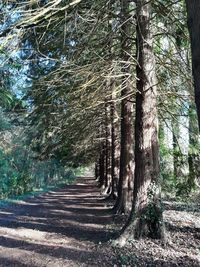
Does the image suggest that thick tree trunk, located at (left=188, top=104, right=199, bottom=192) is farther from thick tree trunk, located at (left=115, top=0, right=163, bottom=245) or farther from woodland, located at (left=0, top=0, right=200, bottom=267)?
thick tree trunk, located at (left=115, top=0, right=163, bottom=245)

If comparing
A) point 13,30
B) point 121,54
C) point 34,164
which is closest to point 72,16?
point 13,30

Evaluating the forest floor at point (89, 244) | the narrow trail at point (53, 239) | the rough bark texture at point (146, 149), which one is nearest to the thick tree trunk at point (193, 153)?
the forest floor at point (89, 244)

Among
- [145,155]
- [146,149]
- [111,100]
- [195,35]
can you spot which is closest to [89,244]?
[145,155]

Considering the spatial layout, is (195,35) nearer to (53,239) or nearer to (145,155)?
(145,155)

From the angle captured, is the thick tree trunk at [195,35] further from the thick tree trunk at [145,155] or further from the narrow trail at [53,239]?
the thick tree trunk at [145,155]

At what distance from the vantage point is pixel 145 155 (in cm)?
786

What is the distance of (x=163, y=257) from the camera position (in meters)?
6.57

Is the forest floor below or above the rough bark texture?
below

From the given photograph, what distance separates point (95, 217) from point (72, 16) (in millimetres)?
6951

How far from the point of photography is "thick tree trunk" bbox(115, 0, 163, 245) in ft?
25.2

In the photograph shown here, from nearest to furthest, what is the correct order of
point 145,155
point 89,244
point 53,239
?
point 89,244, point 145,155, point 53,239

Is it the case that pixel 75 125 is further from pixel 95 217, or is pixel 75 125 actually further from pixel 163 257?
pixel 163 257

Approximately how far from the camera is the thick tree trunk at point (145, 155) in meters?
7.69

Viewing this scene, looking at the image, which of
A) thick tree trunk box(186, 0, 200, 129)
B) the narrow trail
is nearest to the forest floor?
the narrow trail
